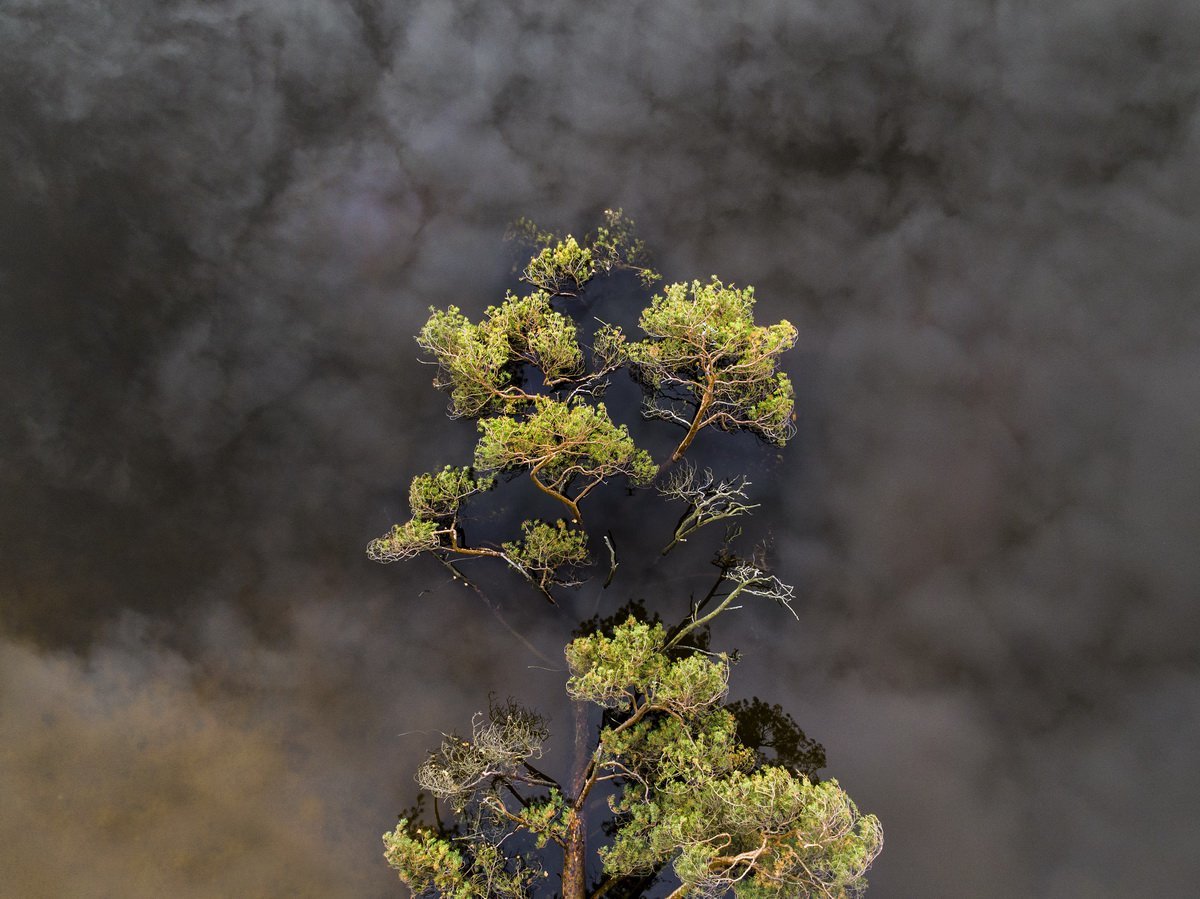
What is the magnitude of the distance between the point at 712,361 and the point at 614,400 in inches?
65.1

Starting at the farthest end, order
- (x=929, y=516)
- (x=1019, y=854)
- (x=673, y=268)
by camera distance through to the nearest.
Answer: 1. (x=673, y=268)
2. (x=929, y=516)
3. (x=1019, y=854)

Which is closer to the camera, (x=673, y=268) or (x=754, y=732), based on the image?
(x=754, y=732)

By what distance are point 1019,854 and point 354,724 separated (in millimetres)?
7860

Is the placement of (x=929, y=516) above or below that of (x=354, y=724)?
above

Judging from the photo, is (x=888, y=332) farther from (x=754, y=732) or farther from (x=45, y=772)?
(x=45, y=772)

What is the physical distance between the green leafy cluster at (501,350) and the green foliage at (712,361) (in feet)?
2.35

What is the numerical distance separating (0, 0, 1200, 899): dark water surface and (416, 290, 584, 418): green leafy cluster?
2.85 feet

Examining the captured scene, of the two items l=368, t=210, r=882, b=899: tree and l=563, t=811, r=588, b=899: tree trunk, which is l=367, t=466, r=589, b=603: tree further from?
l=563, t=811, r=588, b=899: tree trunk

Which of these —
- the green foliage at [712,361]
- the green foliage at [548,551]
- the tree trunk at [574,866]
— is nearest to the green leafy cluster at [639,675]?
the green foliage at [548,551]

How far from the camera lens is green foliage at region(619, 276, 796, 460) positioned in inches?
310

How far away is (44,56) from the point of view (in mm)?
9703

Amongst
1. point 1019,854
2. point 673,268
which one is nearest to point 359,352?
point 673,268

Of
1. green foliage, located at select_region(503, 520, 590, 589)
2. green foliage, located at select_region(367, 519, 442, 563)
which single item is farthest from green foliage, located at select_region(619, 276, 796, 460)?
green foliage, located at select_region(367, 519, 442, 563)

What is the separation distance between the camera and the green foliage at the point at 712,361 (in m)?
7.86
